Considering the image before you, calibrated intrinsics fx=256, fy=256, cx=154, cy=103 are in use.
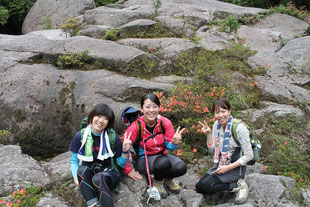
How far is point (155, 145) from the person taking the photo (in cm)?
402

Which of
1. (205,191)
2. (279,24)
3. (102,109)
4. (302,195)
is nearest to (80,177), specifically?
(102,109)

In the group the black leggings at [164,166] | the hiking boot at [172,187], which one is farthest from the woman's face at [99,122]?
the hiking boot at [172,187]

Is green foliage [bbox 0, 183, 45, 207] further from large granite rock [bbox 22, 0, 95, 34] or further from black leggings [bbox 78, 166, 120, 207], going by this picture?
large granite rock [bbox 22, 0, 95, 34]

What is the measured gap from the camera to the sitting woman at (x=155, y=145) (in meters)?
3.88

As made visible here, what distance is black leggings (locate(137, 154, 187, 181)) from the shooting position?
3.88 meters

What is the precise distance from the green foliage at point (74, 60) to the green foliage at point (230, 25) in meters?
5.90

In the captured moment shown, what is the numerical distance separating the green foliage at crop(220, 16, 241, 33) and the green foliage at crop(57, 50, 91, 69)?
590 centimetres

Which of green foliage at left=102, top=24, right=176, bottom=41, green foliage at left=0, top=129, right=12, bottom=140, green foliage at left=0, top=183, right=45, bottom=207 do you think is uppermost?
green foliage at left=102, top=24, right=176, bottom=41

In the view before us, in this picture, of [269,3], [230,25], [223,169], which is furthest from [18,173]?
[269,3]

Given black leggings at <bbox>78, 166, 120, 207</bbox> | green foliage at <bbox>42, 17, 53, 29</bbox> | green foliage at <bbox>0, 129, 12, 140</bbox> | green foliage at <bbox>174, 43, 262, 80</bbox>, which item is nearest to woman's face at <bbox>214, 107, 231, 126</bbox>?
black leggings at <bbox>78, 166, 120, 207</bbox>

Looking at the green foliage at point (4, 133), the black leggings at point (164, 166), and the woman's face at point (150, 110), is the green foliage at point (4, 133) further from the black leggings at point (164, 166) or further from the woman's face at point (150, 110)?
the woman's face at point (150, 110)

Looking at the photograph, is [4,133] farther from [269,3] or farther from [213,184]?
[269,3]

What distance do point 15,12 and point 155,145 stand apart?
15.2 m

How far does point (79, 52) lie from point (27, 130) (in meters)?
2.68
